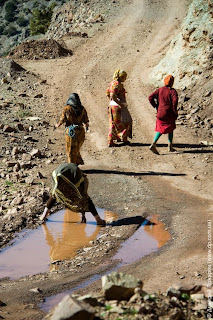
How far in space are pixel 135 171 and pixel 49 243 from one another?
341 centimetres

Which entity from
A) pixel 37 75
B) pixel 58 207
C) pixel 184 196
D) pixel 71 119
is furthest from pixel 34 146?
pixel 37 75

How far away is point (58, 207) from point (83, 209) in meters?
1.14

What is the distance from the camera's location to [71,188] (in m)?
8.03

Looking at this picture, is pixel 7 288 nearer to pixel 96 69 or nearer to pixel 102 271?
pixel 102 271

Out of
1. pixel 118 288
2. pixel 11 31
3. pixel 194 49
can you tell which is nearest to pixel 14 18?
pixel 11 31

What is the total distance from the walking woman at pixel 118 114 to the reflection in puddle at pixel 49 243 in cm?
370

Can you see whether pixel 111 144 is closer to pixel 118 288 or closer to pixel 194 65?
pixel 194 65

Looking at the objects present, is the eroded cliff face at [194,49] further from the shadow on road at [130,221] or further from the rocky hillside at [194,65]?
the shadow on road at [130,221]

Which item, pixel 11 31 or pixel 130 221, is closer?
pixel 130 221

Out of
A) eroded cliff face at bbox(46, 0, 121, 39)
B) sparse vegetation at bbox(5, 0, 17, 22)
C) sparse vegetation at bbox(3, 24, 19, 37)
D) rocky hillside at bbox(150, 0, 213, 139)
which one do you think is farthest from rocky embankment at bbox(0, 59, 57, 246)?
sparse vegetation at bbox(5, 0, 17, 22)

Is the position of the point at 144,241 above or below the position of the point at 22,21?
above

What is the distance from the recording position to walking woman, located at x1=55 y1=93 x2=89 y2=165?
402 inches

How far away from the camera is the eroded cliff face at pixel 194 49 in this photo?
15.9m

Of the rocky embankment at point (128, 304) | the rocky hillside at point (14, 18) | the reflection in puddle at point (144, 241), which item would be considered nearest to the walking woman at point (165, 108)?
the reflection in puddle at point (144, 241)
